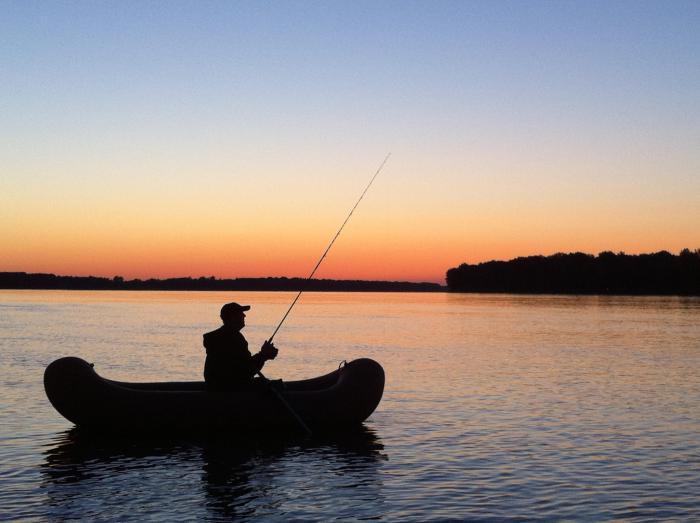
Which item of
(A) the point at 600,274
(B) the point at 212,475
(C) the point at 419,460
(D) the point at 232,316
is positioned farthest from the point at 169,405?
(A) the point at 600,274

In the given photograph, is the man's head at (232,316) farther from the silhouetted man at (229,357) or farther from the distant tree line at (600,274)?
the distant tree line at (600,274)

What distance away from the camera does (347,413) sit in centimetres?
1178

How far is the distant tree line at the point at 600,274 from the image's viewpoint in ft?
439

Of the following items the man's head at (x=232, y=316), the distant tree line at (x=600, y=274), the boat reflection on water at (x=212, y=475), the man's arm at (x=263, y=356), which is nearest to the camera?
the boat reflection on water at (x=212, y=475)

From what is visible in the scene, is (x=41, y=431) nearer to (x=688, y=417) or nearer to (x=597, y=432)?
(x=597, y=432)

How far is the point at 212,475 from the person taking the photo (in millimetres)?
9172

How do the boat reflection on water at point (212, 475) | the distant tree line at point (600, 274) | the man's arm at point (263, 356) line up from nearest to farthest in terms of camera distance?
the boat reflection on water at point (212, 475), the man's arm at point (263, 356), the distant tree line at point (600, 274)

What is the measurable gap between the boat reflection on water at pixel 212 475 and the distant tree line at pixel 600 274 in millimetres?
130865

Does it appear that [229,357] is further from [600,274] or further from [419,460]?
[600,274]

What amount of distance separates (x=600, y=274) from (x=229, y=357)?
14351cm

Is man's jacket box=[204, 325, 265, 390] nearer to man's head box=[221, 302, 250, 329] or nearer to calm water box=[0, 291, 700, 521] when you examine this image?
man's head box=[221, 302, 250, 329]

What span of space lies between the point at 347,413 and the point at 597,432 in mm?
3736

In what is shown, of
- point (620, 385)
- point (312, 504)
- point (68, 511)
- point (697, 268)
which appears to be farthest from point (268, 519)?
point (697, 268)

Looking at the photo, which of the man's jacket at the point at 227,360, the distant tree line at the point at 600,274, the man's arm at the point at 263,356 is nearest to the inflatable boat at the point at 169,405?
the man's jacket at the point at 227,360
